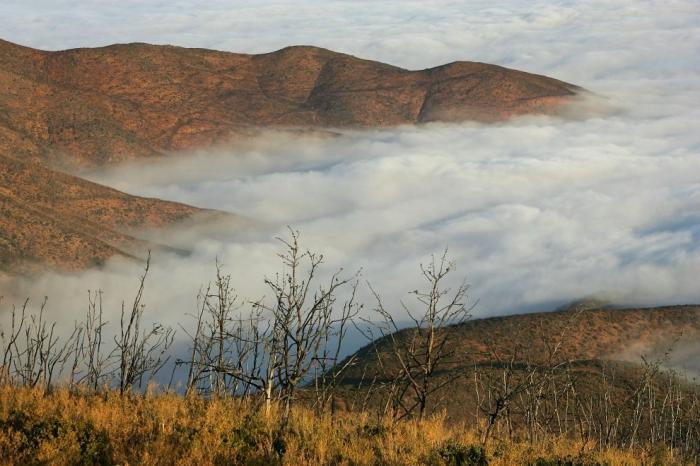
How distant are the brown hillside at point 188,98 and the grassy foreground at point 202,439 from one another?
125802 millimetres

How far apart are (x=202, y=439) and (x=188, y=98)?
17065cm

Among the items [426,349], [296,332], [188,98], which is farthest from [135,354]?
[188,98]

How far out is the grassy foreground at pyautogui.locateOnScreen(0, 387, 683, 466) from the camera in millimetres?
11211

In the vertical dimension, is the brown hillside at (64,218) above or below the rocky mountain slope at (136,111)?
below

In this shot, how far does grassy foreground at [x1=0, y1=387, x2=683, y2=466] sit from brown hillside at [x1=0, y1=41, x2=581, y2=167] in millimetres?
125802

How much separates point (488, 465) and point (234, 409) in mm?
4192

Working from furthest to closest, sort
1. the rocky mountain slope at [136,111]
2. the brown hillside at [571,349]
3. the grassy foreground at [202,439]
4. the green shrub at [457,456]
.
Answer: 1. the rocky mountain slope at [136,111]
2. the brown hillside at [571,349]
3. the green shrub at [457,456]
4. the grassy foreground at [202,439]

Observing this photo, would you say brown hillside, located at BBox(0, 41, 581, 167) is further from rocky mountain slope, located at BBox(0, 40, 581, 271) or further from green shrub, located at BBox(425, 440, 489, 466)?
green shrub, located at BBox(425, 440, 489, 466)

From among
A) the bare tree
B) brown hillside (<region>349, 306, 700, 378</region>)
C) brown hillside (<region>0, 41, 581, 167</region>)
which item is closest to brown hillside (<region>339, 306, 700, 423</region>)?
brown hillside (<region>349, 306, 700, 378</region>)

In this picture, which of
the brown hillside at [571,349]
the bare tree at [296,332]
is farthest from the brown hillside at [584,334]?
the bare tree at [296,332]

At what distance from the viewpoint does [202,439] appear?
11898 mm

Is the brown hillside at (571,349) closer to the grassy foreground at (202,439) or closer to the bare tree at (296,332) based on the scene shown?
the bare tree at (296,332)

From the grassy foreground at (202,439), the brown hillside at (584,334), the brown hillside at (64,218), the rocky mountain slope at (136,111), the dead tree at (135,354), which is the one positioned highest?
the rocky mountain slope at (136,111)

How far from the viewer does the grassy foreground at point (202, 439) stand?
36.8 feet
